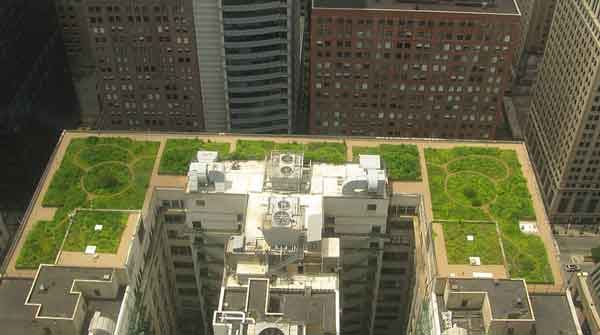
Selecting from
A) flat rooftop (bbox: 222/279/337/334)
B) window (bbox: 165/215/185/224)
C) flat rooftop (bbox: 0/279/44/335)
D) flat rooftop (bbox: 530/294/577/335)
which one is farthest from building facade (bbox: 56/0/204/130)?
flat rooftop (bbox: 530/294/577/335)

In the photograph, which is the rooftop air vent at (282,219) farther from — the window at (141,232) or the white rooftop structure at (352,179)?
the window at (141,232)

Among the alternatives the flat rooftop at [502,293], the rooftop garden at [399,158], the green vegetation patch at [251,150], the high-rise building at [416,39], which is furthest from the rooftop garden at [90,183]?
the high-rise building at [416,39]

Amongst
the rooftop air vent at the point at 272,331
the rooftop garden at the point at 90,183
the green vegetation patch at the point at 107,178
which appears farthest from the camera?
the green vegetation patch at the point at 107,178

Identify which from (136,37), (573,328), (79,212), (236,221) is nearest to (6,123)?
(136,37)

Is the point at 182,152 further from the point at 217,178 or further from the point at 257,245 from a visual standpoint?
the point at 257,245

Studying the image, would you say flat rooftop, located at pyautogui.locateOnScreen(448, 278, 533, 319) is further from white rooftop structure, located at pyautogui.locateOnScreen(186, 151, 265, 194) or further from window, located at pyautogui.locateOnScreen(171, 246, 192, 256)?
window, located at pyautogui.locateOnScreen(171, 246, 192, 256)
